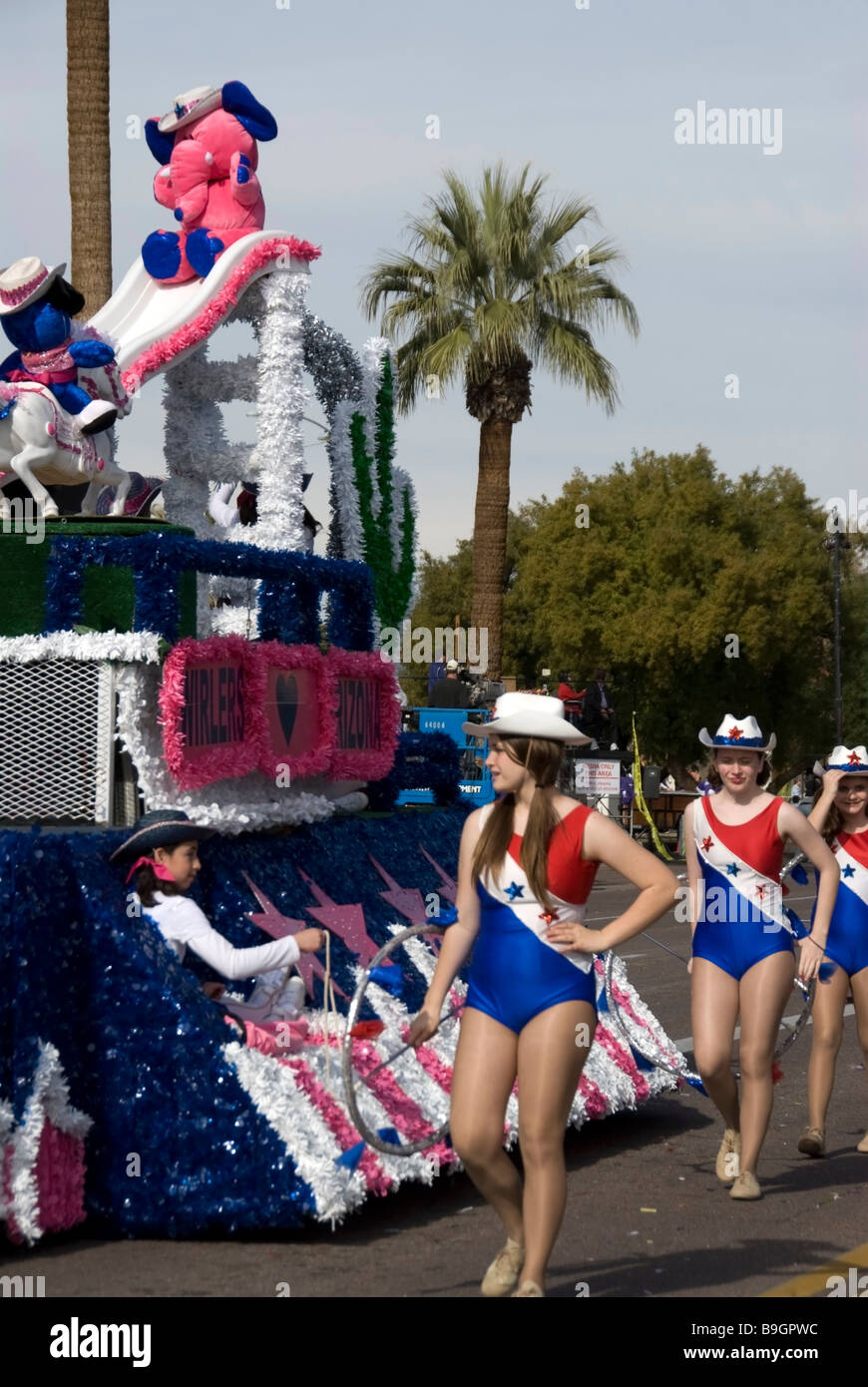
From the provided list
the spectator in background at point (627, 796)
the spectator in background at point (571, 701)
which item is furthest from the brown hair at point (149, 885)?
the spectator in background at point (627, 796)

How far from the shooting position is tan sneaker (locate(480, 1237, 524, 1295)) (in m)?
5.23

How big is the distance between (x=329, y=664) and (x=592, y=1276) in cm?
320

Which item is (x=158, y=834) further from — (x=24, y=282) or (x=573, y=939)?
(x=24, y=282)

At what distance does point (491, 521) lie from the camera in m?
27.0

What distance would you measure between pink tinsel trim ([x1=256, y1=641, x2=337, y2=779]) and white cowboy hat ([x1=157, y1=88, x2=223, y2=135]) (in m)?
5.50

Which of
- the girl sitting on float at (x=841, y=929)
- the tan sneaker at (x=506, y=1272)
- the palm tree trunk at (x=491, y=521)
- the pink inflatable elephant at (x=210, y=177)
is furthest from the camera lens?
Result: the palm tree trunk at (x=491, y=521)

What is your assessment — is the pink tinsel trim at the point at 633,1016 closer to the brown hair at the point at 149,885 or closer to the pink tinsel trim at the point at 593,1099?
the pink tinsel trim at the point at 593,1099

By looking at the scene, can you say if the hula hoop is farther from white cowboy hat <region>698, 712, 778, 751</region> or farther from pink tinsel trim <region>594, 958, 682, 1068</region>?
pink tinsel trim <region>594, 958, 682, 1068</region>

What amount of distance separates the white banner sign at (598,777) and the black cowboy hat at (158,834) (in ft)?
82.5

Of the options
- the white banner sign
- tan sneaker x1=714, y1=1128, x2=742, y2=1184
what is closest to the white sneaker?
tan sneaker x1=714, y1=1128, x2=742, y2=1184

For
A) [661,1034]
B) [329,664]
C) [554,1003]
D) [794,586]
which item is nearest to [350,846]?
[329,664]

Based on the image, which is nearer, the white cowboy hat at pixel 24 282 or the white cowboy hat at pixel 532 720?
the white cowboy hat at pixel 532 720

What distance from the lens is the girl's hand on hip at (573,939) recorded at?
5117 mm
